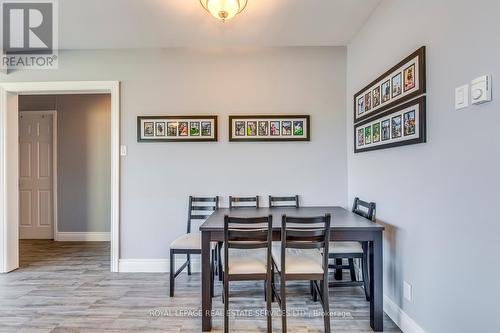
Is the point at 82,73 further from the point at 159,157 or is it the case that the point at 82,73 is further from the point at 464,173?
the point at 464,173

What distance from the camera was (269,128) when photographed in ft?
10.6

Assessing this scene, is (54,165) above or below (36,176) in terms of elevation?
above

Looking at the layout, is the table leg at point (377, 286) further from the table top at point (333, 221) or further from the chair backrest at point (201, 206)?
the chair backrest at point (201, 206)

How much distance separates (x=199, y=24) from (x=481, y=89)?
2.33m

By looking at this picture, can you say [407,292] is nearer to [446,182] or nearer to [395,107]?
[446,182]

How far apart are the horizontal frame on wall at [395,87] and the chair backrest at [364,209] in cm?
80

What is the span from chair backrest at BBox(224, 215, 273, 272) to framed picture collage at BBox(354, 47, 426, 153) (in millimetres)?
1121

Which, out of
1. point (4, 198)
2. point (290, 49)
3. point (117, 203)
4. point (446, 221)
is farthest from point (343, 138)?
point (4, 198)

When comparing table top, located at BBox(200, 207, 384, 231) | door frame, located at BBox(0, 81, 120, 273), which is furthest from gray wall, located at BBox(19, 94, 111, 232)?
table top, located at BBox(200, 207, 384, 231)

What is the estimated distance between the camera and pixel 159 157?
3277 mm

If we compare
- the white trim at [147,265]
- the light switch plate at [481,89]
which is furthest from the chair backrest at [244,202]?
the light switch plate at [481,89]

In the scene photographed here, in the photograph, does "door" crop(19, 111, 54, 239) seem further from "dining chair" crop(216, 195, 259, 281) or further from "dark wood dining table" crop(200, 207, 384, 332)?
"dark wood dining table" crop(200, 207, 384, 332)

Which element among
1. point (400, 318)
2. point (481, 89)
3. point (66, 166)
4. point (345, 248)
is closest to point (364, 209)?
point (345, 248)

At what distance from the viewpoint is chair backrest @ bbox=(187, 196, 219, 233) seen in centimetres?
317
